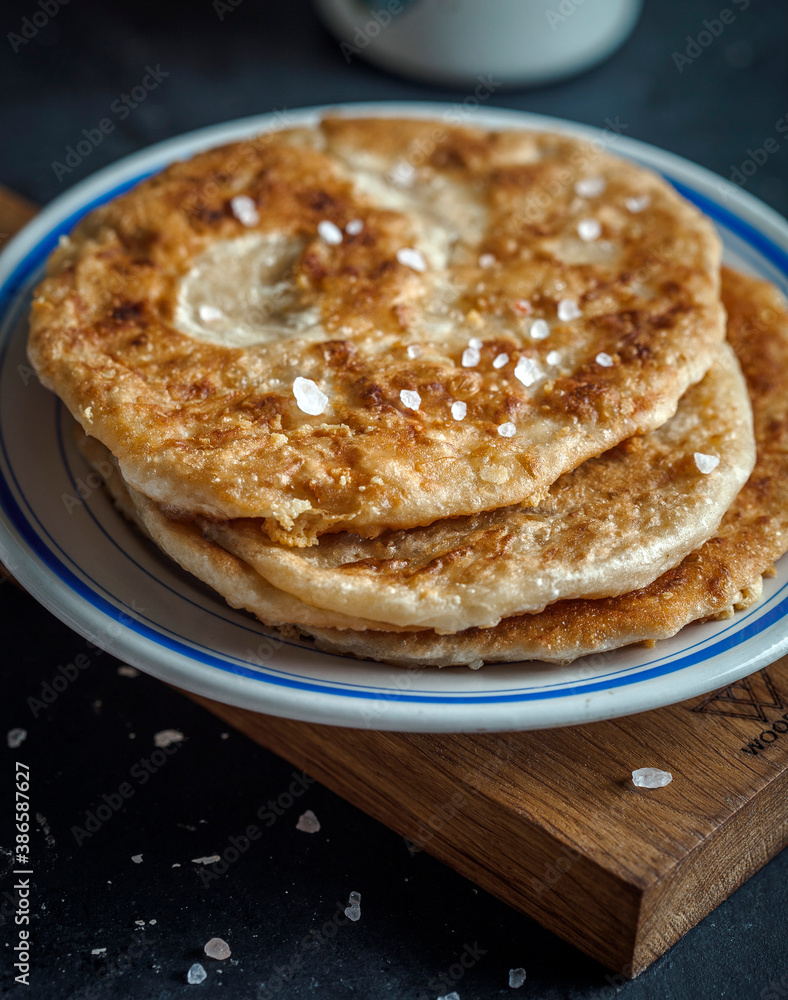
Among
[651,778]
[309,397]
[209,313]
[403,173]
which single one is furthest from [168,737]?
[403,173]

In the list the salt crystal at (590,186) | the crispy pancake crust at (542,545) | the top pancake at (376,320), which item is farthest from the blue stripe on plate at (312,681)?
the salt crystal at (590,186)

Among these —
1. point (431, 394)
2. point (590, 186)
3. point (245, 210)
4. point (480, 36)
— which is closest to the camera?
point (431, 394)

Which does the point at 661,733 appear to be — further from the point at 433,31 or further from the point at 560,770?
the point at 433,31

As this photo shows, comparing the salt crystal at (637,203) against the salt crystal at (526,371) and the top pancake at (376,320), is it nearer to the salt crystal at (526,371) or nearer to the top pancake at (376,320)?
the top pancake at (376,320)

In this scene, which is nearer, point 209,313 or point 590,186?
point 209,313

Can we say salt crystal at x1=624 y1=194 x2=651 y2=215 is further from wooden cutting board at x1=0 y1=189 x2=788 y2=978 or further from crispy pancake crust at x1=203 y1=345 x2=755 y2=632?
wooden cutting board at x1=0 y1=189 x2=788 y2=978

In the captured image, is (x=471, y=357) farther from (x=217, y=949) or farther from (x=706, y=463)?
(x=217, y=949)
